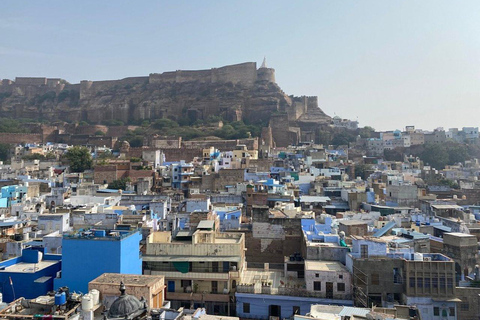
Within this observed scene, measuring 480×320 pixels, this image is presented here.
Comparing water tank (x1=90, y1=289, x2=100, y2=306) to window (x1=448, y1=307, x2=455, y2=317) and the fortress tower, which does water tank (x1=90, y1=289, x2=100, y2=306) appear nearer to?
window (x1=448, y1=307, x2=455, y2=317)

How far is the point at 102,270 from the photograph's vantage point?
10727mm

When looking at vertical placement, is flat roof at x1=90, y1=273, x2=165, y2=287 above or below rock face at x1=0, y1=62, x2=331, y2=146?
below

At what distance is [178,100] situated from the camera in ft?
223

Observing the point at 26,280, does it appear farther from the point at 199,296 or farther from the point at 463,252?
the point at 463,252

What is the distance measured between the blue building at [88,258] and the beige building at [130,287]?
3.48 feet

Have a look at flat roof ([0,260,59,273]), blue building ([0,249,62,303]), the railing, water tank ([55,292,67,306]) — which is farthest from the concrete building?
flat roof ([0,260,59,273])

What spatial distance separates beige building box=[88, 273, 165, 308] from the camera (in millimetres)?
9008

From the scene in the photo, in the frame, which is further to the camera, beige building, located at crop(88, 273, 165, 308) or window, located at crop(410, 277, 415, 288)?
window, located at crop(410, 277, 415, 288)

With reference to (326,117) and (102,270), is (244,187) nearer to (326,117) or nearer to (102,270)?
(102,270)

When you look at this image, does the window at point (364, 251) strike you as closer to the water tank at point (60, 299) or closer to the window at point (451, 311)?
the window at point (451, 311)

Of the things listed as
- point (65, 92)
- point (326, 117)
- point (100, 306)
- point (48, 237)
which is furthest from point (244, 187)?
point (65, 92)

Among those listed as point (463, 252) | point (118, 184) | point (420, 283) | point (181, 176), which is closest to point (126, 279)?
point (420, 283)

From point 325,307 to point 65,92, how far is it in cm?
7558

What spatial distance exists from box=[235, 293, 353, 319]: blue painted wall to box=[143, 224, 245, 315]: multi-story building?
0.47m
